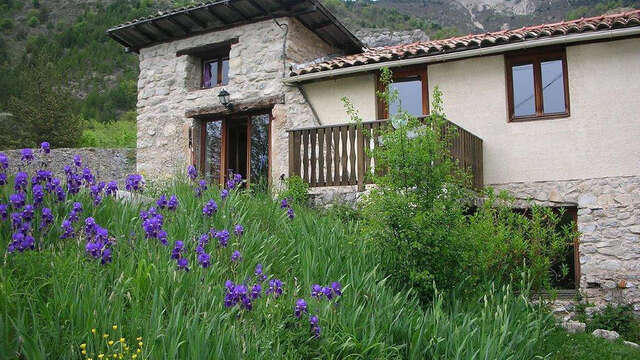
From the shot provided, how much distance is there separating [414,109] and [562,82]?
8.25 ft

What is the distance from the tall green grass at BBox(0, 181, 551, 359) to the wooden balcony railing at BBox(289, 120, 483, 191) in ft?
11.8

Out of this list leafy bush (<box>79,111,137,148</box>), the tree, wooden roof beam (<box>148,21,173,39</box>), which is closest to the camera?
wooden roof beam (<box>148,21,173,39</box>)

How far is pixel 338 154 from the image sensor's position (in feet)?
31.9

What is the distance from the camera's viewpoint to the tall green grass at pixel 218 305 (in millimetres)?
3111

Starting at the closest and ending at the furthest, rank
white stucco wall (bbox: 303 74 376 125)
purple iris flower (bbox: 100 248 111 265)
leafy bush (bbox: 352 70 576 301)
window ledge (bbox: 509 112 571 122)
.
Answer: purple iris flower (bbox: 100 248 111 265) → leafy bush (bbox: 352 70 576 301) → window ledge (bbox: 509 112 571 122) → white stucco wall (bbox: 303 74 376 125)

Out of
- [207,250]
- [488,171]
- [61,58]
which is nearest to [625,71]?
[488,171]

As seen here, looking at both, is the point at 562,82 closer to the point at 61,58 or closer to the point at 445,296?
the point at 445,296

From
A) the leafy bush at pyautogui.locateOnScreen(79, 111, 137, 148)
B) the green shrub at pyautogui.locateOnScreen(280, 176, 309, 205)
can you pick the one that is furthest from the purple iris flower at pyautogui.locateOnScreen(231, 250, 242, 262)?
the leafy bush at pyautogui.locateOnScreen(79, 111, 137, 148)

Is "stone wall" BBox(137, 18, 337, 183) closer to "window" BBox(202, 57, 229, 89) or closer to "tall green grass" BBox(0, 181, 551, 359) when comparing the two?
"window" BBox(202, 57, 229, 89)

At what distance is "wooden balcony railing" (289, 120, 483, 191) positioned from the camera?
30.9 ft

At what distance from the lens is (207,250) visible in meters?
4.65

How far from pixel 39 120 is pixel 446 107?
13.7m

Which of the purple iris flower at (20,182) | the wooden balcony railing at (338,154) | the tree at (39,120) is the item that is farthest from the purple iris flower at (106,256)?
the tree at (39,120)

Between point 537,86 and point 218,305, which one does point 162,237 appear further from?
point 537,86
